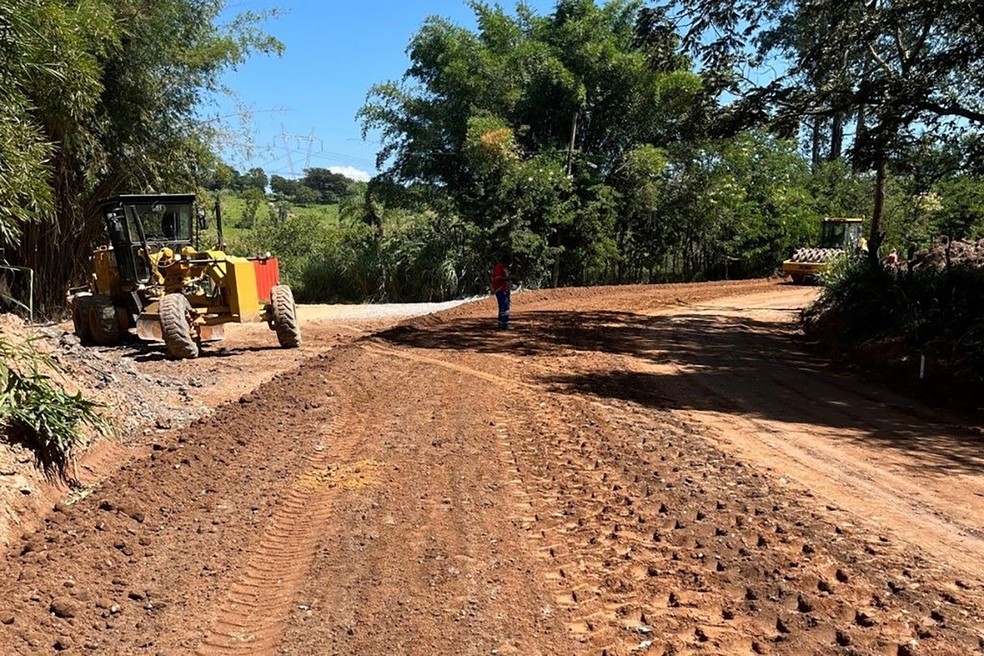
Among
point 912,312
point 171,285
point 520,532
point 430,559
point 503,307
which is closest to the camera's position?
point 430,559

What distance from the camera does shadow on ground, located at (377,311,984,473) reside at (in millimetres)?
7910

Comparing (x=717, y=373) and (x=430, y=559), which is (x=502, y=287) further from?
(x=430, y=559)

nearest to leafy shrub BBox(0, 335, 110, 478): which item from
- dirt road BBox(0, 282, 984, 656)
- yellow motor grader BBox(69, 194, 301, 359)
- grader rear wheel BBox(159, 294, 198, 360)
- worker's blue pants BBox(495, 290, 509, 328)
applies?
dirt road BBox(0, 282, 984, 656)

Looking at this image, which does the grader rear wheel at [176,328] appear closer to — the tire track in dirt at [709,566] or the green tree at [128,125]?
the green tree at [128,125]

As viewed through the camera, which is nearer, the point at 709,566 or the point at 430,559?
the point at 709,566

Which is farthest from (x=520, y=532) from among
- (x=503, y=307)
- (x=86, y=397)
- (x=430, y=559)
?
(x=503, y=307)

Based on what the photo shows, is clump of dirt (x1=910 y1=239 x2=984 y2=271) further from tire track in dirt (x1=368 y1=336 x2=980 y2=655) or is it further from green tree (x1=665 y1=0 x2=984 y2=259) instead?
tire track in dirt (x1=368 y1=336 x2=980 y2=655)

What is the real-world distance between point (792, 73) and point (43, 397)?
43.1ft

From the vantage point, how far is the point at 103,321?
1423 cm

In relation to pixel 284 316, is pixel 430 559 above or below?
below

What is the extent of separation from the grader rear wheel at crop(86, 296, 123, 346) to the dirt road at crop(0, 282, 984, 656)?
669cm

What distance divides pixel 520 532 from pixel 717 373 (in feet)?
22.9

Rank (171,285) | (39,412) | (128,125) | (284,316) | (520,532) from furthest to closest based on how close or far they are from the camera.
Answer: (128,125)
(284,316)
(171,285)
(39,412)
(520,532)

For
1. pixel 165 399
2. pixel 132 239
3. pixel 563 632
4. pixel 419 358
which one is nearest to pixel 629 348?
pixel 419 358
